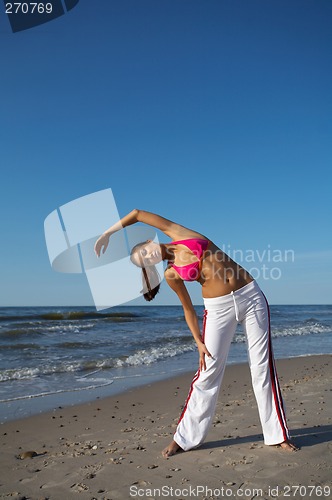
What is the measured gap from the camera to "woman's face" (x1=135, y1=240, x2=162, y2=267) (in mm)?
3197

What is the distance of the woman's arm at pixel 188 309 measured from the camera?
3.32m

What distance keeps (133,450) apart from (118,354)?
308 inches

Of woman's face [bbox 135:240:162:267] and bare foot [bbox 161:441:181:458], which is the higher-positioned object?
woman's face [bbox 135:240:162:267]

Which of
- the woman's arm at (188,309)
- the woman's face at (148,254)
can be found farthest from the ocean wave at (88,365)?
the woman's face at (148,254)

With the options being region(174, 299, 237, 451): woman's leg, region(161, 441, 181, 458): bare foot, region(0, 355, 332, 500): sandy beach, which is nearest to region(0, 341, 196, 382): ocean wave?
region(0, 355, 332, 500): sandy beach

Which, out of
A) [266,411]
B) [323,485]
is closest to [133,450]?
[266,411]

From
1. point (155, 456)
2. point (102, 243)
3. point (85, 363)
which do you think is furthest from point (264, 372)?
point (85, 363)

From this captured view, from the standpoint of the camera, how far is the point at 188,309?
11.2ft

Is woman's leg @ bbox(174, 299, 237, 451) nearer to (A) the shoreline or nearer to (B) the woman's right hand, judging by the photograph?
(B) the woman's right hand

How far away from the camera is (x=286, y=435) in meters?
3.34

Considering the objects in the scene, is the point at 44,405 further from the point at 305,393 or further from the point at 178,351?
the point at 178,351

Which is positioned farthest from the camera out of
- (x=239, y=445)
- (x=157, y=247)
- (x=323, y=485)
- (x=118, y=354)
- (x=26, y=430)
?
(x=118, y=354)

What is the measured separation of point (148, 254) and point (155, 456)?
5.26ft

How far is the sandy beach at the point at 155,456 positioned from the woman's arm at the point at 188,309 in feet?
2.45
